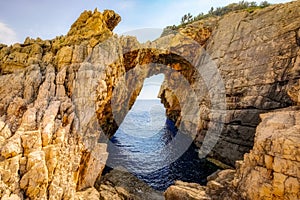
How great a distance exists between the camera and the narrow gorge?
13.3 metres

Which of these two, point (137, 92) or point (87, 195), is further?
point (137, 92)

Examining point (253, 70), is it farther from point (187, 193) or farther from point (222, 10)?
point (222, 10)

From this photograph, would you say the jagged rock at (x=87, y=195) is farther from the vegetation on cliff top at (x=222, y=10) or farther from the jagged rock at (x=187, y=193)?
the vegetation on cliff top at (x=222, y=10)

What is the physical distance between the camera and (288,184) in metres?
11.7

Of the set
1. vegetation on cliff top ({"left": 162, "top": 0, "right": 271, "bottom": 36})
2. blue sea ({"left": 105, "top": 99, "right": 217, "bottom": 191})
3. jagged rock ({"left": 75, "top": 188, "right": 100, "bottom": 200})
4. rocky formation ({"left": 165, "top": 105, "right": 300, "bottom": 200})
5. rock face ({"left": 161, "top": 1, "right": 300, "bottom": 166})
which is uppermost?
vegetation on cliff top ({"left": 162, "top": 0, "right": 271, "bottom": 36})

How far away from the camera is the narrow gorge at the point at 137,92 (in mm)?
13344

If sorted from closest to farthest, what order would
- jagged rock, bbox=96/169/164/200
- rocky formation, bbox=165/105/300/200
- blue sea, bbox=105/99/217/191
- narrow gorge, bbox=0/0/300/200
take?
rocky formation, bbox=165/105/300/200 < narrow gorge, bbox=0/0/300/200 < jagged rock, bbox=96/169/164/200 < blue sea, bbox=105/99/217/191

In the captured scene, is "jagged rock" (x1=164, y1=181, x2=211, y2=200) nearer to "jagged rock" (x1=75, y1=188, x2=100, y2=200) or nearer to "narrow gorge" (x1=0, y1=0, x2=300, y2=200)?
"narrow gorge" (x1=0, y1=0, x2=300, y2=200)

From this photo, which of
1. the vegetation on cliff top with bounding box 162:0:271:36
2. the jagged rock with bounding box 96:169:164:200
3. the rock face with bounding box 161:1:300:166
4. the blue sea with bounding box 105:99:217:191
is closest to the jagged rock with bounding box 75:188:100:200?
the jagged rock with bounding box 96:169:164:200

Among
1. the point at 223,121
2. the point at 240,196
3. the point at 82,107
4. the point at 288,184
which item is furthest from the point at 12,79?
the point at 223,121

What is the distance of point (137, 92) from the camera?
33938 millimetres

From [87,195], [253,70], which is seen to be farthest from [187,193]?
[253,70]

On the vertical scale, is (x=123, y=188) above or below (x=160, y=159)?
above

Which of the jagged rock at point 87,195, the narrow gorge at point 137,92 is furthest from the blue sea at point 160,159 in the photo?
the jagged rock at point 87,195
